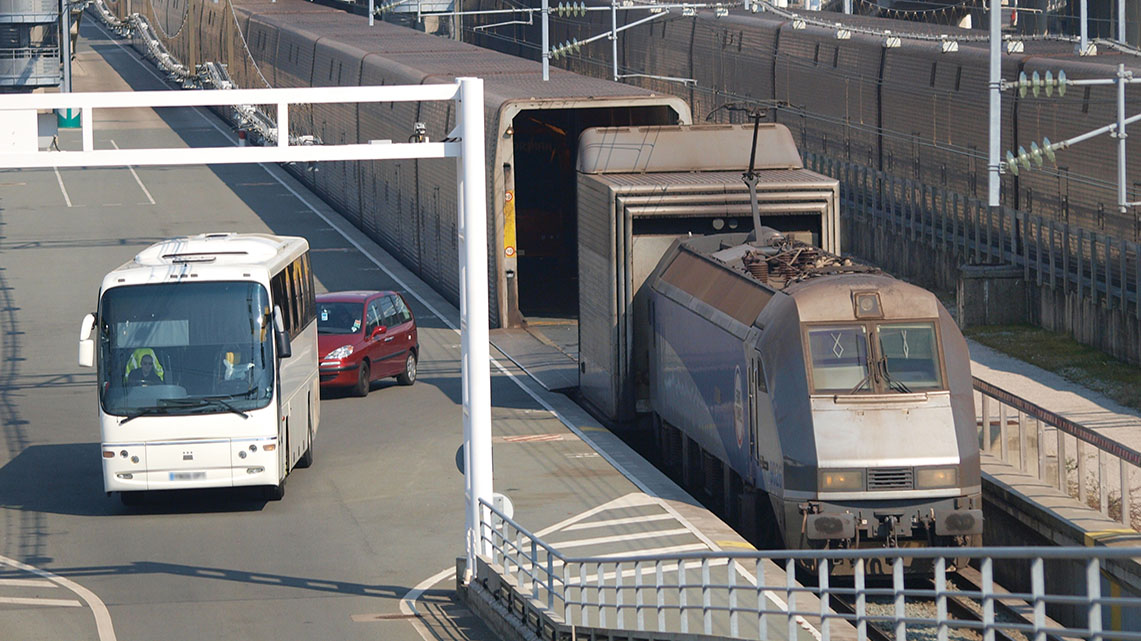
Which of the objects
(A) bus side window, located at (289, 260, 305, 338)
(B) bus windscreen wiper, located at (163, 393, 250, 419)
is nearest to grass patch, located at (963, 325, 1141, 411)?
(A) bus side window, located at (289, 260, 305, 338)

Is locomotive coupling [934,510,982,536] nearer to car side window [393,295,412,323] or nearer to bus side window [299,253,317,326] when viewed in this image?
bus side window [299,253,317,326]

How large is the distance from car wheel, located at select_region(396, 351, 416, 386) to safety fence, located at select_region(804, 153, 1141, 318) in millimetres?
11059

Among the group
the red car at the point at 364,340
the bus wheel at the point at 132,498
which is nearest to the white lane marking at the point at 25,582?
the bus wheel at the point at 132,498

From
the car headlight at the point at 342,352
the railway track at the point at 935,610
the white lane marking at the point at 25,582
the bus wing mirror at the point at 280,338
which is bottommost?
the railway track at the point at 935,610

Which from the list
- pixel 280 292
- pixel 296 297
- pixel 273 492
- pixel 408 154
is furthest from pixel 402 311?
pixel 408 154

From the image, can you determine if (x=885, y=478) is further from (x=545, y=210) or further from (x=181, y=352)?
(x=545, y=210)

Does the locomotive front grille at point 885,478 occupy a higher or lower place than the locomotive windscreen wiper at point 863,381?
lower

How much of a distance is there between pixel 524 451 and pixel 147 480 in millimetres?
5139

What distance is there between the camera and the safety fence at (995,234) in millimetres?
31453

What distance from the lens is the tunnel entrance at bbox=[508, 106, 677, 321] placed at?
36.1 metres

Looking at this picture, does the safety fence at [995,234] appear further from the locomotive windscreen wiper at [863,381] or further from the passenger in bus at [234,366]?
the passenger in bus at [234,366]

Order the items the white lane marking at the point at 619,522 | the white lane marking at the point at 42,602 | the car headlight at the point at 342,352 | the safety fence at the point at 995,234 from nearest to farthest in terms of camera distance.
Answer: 1. the white lane marking at the point at 42,602
2. the white lane marking at the point at 619,522
3. the car headlight at the point at 342,352
4. the safety fence at the point at 995,234

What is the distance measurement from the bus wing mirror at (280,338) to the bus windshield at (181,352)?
0.23 m

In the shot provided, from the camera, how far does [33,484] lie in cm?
2267
